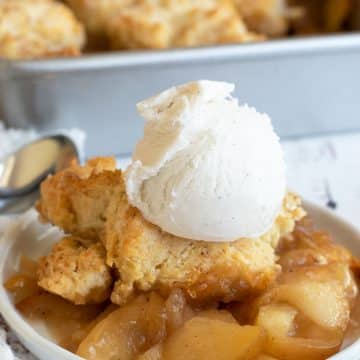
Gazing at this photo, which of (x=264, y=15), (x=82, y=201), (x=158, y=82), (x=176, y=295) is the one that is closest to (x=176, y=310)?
(x=176, y=295)

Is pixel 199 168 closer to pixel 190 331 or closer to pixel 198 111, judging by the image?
pixel 198 111

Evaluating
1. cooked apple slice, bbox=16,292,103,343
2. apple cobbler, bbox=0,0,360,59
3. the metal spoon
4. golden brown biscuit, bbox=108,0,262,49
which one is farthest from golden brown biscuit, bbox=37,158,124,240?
golden brown biscuit, bbox=108,0,262,49

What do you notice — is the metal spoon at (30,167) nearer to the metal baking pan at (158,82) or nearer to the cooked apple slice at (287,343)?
the metal baking pan at (158,82)

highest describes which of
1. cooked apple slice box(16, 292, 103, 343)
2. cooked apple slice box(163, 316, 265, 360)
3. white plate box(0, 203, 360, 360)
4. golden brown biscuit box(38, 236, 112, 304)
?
golden brown biscuit box(38, 236, 112, 304)

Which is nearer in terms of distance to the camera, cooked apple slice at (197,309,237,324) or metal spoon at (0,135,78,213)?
cooked apple slice at (197,309,237,324)

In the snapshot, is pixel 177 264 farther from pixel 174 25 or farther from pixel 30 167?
pixel 174 25

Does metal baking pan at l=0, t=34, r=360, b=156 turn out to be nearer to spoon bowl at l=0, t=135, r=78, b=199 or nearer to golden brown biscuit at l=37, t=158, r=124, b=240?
spoon bowl at l=0, t=135, r=78, b=199
